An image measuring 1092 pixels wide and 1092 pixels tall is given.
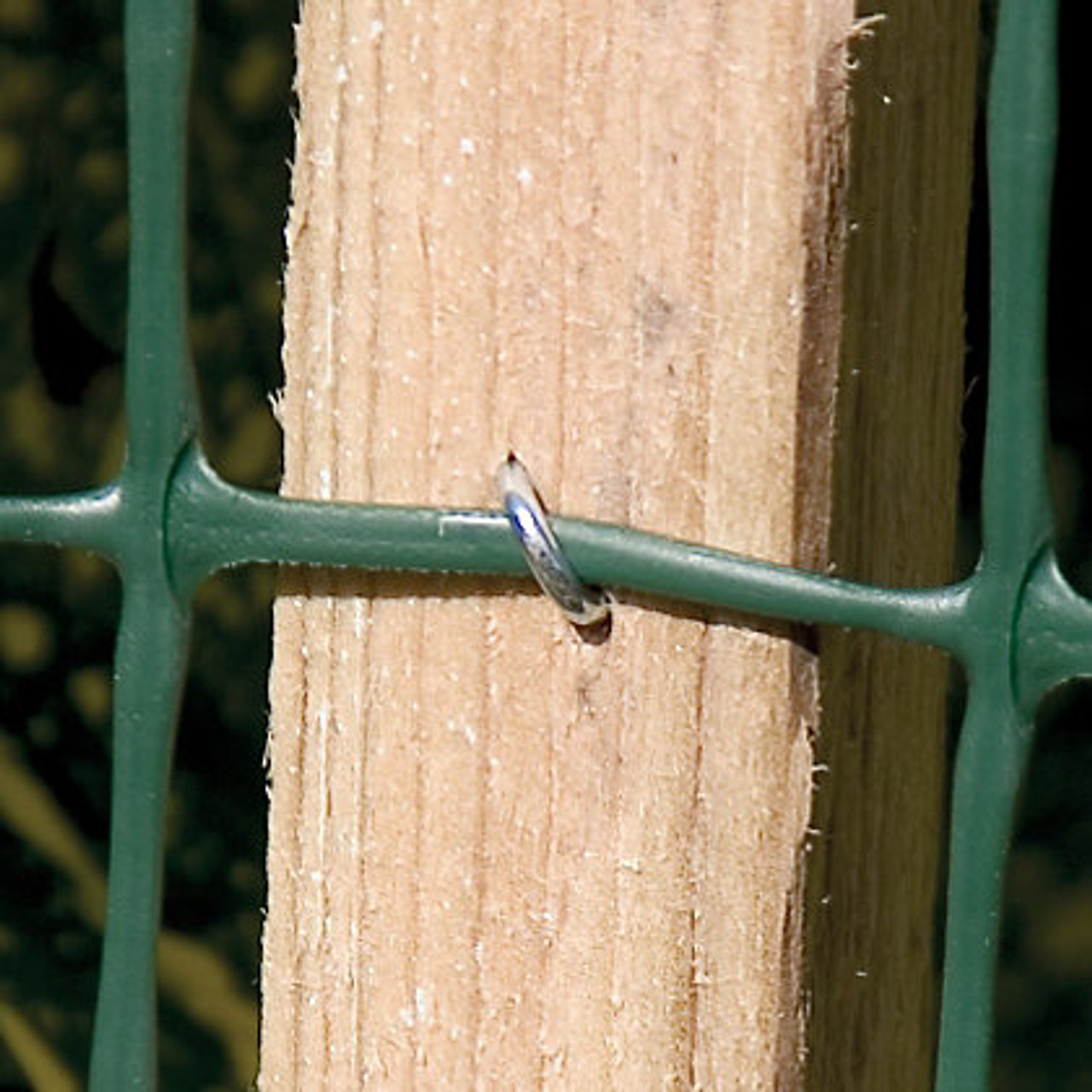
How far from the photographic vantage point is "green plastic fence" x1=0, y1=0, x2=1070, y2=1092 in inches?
24.9

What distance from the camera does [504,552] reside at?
656 millimetres

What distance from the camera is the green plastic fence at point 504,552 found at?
2.08ft

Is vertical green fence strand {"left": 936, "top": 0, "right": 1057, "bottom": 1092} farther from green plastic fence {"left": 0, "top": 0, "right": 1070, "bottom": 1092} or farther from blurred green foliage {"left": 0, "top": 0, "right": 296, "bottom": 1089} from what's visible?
blurred green foliage {"left": 0, "top": 0, "right": 296, "bottom": 1089}

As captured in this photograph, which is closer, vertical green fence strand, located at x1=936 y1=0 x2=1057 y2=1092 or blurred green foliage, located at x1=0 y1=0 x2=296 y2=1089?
vertical green fence strand, located at x1=936 y1=0 x2=1057 y2=1092

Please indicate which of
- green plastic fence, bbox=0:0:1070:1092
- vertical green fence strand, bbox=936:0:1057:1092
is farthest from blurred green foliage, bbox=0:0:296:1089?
vertical green fence strand, bbox=936:0:1057:1092

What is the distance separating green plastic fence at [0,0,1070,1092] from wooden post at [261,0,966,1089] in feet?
0.04

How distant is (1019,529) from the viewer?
638 millimetres

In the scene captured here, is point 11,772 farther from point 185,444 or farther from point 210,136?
point 185,444

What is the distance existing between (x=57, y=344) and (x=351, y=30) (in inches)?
56.0

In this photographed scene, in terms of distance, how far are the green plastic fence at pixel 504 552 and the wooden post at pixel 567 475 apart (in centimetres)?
1

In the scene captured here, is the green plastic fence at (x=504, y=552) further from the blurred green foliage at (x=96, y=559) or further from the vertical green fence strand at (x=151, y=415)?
the blurred green foliage at (x=96, y=559)

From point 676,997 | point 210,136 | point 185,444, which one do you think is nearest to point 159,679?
point 185,444

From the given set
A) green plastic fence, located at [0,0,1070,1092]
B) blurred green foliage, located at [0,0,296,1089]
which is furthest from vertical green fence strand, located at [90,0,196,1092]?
blurred green foliage, located at [0,0,296,1089]

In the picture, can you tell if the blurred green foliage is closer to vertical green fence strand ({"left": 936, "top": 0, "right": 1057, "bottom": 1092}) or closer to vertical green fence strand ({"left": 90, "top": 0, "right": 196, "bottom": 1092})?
vertical green fence strand ({"left": 90, "top": 0, "right": 196, "bottom": 1092})
